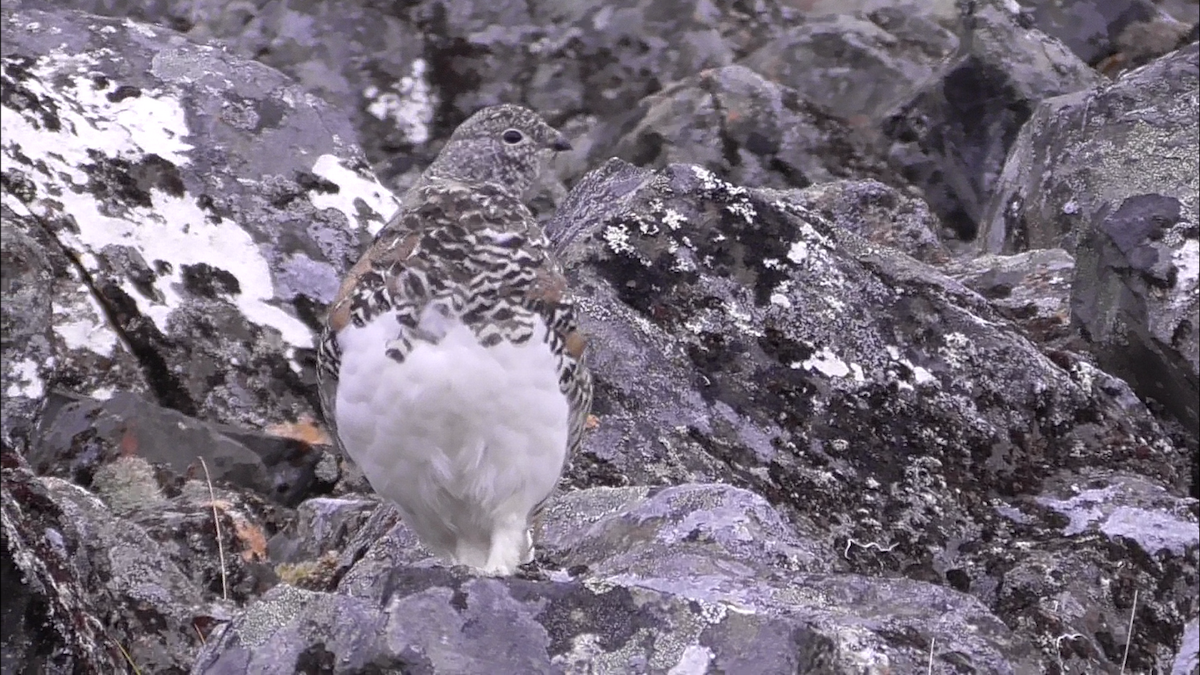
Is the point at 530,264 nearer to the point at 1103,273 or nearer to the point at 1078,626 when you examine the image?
the point at 1078,626

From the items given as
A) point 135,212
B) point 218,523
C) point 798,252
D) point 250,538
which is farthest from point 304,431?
point 798,252

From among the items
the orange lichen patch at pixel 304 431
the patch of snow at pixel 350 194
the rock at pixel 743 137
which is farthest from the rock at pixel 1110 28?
the orange lichen patch at pixel 304 431

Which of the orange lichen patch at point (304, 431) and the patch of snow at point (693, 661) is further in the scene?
the orange lichen patch at point (304, 431)

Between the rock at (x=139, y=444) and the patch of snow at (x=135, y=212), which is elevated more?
the patch of snow at (x=135, y=212)

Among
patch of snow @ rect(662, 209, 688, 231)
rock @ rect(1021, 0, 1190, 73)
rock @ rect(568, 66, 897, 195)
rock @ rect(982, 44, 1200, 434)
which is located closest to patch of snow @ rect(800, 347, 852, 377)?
patch of snow @ rect(662, 209, 688, 231)

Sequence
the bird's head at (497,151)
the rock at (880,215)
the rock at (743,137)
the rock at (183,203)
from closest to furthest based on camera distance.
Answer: the bird's head at (497,151)
the rock at (183,203)
the rock at (880,215)
the rock at (743,137)

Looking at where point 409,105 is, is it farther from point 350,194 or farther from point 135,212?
point 135,212

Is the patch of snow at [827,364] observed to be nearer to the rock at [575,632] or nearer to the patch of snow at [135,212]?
the rock at [575,632]

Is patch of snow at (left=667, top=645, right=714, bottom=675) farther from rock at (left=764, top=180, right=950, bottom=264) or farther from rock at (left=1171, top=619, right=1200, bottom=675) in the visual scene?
rock at (left=764, top=180, right=950, bottom=264)
